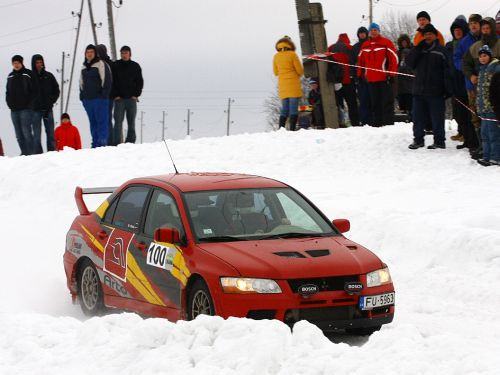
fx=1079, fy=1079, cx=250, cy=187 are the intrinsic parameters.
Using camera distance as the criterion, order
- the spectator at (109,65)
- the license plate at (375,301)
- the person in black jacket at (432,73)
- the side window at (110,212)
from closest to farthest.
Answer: the license plate at (375,301)
the side window at (110,212)
the person in black jacket at (432,73)
the spectator at (109,65)


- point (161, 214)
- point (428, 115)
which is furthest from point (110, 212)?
point (428, 115)

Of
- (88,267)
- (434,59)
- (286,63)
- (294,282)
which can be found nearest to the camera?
(294,282)

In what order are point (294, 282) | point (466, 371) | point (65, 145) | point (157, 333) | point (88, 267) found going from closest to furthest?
1. point (466, 371)
2. point (157, 333)
3. point (294, 282)
4. point (88, 267)
5. point (65, 145)

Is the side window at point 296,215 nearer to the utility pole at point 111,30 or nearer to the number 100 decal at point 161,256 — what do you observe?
the number 100 decal at point 161,256

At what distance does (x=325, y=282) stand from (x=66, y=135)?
54.8ft

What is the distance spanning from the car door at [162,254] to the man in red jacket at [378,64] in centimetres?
1151

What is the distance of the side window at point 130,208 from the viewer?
980 cm

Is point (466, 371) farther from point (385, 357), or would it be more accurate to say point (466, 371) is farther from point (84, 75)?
point (84, 75)

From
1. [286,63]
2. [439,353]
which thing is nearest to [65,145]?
[286,63]

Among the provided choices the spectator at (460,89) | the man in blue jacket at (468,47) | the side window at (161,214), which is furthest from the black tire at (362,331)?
the spectator at (460,89)

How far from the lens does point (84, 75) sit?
21703mm

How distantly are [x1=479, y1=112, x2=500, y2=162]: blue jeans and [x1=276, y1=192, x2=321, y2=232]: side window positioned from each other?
7612mm

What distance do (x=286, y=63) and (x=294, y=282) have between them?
14.8m

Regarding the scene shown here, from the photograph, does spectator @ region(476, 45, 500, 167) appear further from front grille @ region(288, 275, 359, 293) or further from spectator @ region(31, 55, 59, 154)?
spectator @ region(31, 55, 59, 154)
